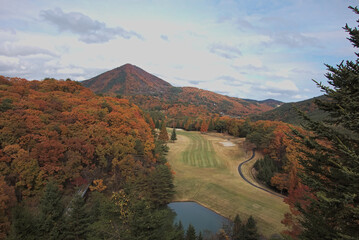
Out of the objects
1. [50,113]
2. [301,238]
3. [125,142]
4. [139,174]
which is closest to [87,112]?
[50,113]

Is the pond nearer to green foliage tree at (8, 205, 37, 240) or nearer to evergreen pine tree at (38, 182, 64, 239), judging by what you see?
evergreen pine tree at (38, 182, 64, 239)

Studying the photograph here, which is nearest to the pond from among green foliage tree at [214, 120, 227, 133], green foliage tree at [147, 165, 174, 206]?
green foliage tree at [147, 165, 174, 206]

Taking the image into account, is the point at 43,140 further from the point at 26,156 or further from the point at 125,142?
the point at 125,142

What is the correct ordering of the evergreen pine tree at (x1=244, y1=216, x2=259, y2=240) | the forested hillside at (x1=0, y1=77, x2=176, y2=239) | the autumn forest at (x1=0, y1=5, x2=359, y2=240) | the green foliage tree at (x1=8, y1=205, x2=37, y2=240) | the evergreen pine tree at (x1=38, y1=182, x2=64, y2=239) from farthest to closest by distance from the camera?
the evergreen pine tree at (x1=244, y1=216, x2=259, y2=240), the evergreen pine tree at (x1=38, y1=182, x2=64, y2=239), the forested hillside at (x1=0, y1=77, x2=176, y2=239), the green foliage tree at (x1=8, y1=205, x2=37, y2=240), the autumn forest at (x1=0, y1=5, x2=359, y2=240)

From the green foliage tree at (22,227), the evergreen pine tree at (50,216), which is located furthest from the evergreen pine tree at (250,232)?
the green foliage tree at (22,227)

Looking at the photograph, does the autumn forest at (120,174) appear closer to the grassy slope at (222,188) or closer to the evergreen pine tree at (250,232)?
the evergreen pine tree at (250,232)

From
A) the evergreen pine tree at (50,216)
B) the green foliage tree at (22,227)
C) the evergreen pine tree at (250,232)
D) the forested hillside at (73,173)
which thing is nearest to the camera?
the green foliage tree at (22,227)
